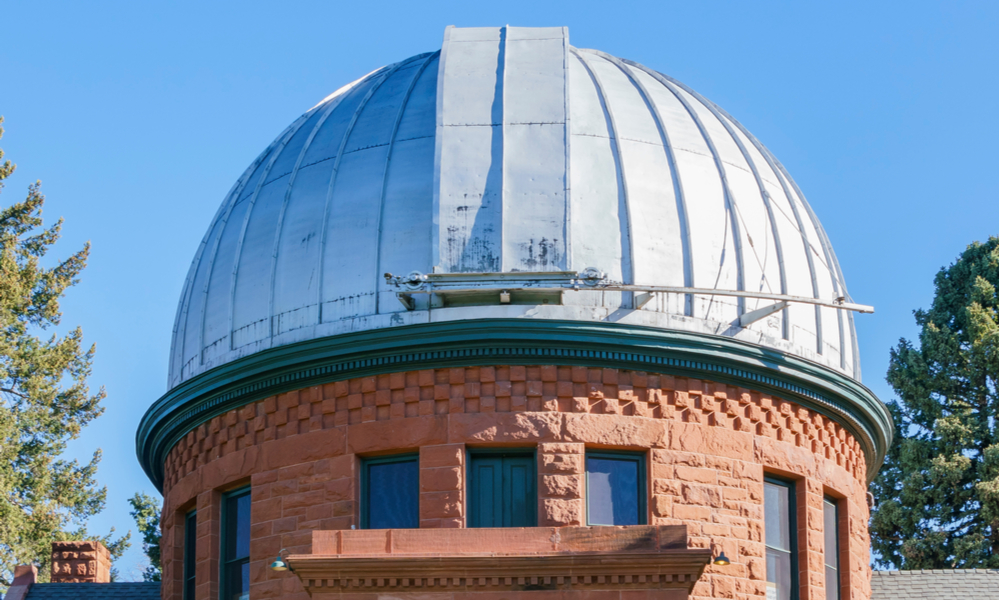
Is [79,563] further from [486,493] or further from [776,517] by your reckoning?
[776,517]

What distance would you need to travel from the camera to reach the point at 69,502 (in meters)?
36.5

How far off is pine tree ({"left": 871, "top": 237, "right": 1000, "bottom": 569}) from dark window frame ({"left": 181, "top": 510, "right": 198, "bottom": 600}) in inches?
654

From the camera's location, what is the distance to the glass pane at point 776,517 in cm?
1761

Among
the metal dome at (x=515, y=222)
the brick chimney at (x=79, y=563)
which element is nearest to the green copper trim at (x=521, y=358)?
the metal dome at (x=515, y=222)

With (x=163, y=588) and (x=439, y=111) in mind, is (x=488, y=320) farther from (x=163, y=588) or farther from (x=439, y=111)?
(x=163, y=588)

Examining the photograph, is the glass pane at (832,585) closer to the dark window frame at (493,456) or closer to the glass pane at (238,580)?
the dark window frame at (493,456)

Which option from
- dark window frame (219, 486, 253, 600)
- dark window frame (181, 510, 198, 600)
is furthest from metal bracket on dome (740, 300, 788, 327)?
dark window frame (181, 510, 198, 600)

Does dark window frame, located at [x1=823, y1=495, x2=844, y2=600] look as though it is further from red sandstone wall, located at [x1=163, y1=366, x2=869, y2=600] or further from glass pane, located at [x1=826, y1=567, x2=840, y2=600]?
red sandstone wall, located at [x1=163, y1=366, x2=869, y2=600]

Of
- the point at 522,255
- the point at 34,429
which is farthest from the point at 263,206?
the point at 34,429

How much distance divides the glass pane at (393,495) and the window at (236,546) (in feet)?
6.00

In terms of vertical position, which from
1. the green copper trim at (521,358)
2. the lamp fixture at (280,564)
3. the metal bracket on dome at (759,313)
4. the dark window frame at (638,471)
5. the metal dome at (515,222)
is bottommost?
the lamp fixture at (280,564)

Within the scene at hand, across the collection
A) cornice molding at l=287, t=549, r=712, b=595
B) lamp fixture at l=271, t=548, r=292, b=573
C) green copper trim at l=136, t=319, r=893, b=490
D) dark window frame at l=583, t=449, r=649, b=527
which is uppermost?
green copper trim at l=136, t=319, r=893, b=490

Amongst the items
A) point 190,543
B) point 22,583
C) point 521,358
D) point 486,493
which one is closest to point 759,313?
point 521,358

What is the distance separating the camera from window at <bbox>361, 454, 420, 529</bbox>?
1684 centimetres
